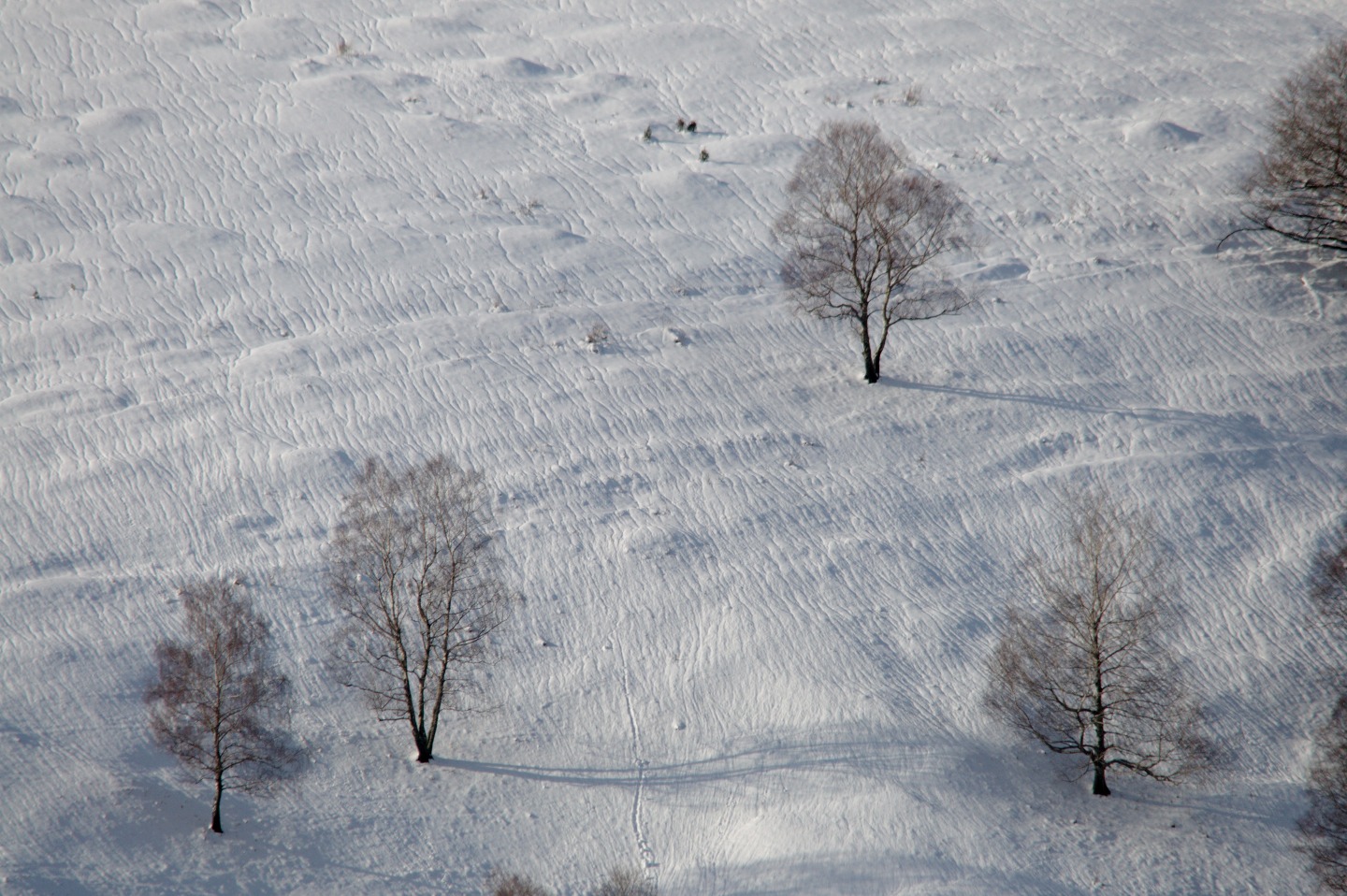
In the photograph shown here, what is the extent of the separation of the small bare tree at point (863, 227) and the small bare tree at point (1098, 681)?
9565 millimetres

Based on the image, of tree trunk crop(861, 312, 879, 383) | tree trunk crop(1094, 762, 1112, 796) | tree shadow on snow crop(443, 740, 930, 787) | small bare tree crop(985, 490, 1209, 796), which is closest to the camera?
small bare tree crop(985, 490, 1209, 796)

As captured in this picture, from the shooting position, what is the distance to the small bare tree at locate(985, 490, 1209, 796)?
20.0 meters

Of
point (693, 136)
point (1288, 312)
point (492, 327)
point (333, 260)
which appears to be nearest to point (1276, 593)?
point (1288, 312)

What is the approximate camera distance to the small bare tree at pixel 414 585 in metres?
20.2

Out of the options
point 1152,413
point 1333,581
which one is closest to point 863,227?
point 1152,413

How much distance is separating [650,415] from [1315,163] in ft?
62.9

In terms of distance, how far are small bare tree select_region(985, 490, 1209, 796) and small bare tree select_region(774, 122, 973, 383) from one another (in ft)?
31.4

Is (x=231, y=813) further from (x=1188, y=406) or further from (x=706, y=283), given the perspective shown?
(x=1188, y=406)

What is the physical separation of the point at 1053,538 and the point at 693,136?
21.0 metres

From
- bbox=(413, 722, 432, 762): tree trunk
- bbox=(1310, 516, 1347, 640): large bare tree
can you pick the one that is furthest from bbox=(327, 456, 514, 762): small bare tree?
bbox=(1310, 516, 1347, 640): large bare tree

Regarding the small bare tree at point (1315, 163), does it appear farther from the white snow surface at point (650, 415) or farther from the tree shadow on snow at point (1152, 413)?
the tree shadow on snow at point (1152, 413)

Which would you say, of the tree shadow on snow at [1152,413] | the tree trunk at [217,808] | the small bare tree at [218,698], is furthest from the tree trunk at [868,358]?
the tree trunk at [217,808]

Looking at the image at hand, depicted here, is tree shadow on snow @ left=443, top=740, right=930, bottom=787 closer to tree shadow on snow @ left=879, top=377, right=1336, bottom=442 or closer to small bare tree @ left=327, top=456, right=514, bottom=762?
small bare tree @ left=327, top=456, right=514, bottom=762

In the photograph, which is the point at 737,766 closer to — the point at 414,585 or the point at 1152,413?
the point at 414,585
